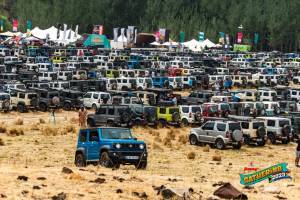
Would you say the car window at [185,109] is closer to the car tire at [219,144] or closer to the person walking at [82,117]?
the person walking at [82,117]

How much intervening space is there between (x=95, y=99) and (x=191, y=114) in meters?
10.4

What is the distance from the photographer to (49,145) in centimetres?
3634

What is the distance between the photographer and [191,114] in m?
48.3

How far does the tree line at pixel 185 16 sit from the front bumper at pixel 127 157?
117 m

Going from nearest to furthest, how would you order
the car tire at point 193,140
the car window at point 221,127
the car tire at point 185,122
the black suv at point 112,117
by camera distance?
the car window at point 221,127 < the car tire at point 193,140 < the black suv at point 112,117 < the car tire at point 185,122

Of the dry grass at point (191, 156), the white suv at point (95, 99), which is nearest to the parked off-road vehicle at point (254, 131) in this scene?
the dry grass at point (191, 156)

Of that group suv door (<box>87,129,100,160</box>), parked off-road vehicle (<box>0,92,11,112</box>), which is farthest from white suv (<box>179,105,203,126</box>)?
suv door (<box>87,129,100,160</box>)

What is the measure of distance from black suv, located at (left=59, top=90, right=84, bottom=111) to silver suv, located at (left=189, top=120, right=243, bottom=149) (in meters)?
18.0

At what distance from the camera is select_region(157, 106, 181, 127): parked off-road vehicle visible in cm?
4766

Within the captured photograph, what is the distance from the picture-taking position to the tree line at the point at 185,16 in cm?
14488

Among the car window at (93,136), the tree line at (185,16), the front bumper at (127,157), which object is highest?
the tree line at (185,16)

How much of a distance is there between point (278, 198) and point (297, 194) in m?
1.38

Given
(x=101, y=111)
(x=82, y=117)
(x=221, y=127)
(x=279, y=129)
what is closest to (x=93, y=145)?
(x=221, y=127)

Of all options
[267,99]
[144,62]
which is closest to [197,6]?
[144,62]
